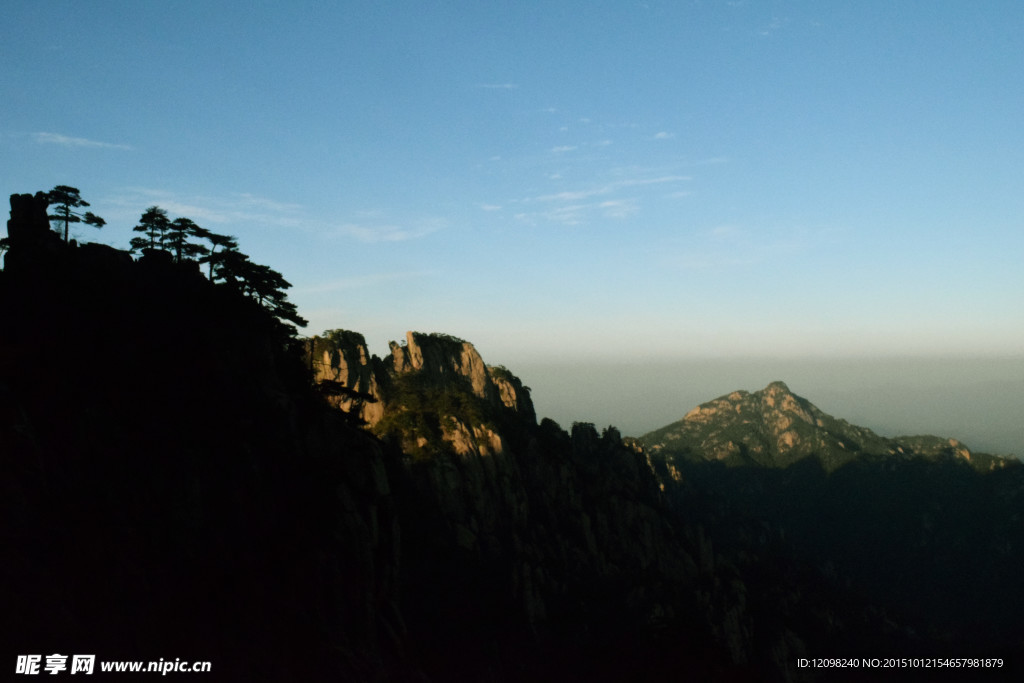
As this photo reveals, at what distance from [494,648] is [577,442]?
318 ft

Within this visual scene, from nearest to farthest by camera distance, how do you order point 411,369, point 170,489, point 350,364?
point 170,489 → point 350,364 → point 411,369

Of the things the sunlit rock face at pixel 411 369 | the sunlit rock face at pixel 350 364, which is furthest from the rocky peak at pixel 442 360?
the sunlit rock face at pixel 350 364

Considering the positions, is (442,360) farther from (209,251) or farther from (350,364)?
(209,251)

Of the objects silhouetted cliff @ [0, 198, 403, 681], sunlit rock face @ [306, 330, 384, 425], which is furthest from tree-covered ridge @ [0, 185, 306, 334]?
sunlit rock face @ [306, 330, 384, 425]

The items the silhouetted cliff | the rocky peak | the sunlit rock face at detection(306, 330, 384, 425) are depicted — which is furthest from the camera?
the rocky peak

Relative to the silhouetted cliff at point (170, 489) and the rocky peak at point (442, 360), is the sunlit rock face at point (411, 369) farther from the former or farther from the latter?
the silhouetted cliff at point (170, 489)

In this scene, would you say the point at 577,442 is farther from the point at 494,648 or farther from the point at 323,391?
the point at 323,391

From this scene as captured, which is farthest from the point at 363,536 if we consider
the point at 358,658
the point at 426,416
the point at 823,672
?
the point at 823,672

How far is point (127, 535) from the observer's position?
29.3m

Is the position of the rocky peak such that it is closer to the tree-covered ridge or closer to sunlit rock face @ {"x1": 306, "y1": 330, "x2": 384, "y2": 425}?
sunlit rock face @ {"x1": 306, "y1": 330, "x2": 384, "y2": 425}

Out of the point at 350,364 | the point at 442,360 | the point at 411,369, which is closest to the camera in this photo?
the point at 350,364

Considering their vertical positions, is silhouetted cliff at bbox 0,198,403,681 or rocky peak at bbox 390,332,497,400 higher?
rocky peak at bbox 390,332,497,400

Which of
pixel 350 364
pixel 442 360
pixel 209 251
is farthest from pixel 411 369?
pixel 209 251

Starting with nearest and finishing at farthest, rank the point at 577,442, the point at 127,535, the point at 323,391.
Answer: the point at 127,535 → the point at 323,391 → the point at 577,442
